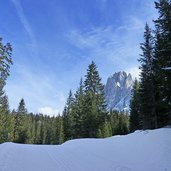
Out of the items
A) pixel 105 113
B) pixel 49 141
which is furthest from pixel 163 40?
pixel 49 141

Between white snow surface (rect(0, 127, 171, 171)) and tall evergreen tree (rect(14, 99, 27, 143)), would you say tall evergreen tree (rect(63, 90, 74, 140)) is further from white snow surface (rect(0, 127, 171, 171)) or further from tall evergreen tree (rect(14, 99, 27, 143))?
white snow surface (rect(0, 127, 171, 171))

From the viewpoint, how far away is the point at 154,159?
14.5 metres

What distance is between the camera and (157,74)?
3306 cm

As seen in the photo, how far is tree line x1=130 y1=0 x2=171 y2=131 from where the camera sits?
29.4 metres

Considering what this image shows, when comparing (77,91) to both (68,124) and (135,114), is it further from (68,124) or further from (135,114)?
(135,114)

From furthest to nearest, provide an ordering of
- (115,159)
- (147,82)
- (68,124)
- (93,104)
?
(68,124) → (93,104) → (147,82) → (115,159)

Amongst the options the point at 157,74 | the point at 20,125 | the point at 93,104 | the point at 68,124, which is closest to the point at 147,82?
the point at 157,74

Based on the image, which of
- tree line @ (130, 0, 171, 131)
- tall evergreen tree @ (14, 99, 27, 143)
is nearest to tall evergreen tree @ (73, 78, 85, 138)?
tree line @ (130, 0, 171, 131)

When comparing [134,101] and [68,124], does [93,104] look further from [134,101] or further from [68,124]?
[68,124]

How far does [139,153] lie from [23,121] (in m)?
66.5

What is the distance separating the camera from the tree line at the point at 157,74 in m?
29.4

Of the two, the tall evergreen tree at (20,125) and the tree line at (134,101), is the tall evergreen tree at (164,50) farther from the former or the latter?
the tall evergreen tree at (20,125)

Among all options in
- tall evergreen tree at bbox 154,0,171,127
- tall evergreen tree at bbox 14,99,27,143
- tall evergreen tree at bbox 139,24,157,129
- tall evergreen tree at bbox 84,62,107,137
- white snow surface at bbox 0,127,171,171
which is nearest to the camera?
white snow surface at bbox 0,127,171,171

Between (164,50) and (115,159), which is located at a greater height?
(164,50)
